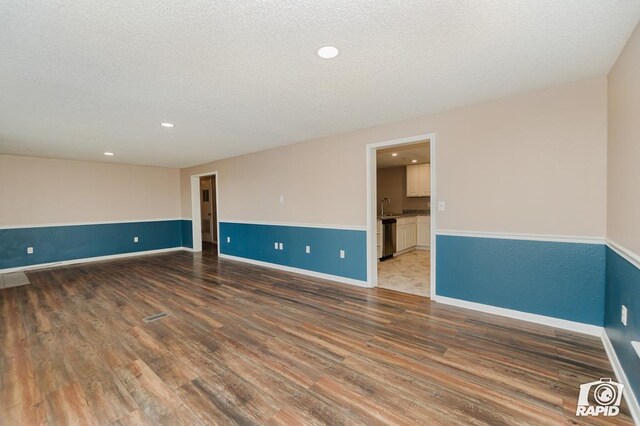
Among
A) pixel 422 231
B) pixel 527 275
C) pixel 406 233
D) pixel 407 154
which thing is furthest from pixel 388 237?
pixel 527 275

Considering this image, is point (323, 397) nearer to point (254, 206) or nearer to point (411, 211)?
point (254, 206)

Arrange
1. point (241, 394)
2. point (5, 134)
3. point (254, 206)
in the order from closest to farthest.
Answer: point (241, 394) < point (5, 134) < point (254, 206)

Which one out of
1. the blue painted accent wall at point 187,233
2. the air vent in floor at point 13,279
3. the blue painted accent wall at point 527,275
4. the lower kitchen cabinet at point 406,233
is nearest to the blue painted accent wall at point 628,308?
the blue painted accent wall at point 527,275

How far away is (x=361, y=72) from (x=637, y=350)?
256cm

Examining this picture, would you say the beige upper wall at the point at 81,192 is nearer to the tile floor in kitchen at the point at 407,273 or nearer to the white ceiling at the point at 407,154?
the white ceiling at the point at 407,154

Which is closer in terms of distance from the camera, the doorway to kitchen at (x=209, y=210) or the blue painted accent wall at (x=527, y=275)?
the blue painted accent wall at (x=527, y=275)

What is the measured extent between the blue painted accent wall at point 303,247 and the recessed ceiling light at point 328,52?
2599 mm

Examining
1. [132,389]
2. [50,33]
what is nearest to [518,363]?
[132,389]

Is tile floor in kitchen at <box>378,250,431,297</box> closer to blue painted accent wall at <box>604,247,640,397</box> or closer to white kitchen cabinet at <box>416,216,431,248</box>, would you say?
white kitchen cabinet at <box>416,216,431,248</box>

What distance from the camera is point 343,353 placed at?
230 centimetres

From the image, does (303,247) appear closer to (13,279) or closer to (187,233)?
(187,233)

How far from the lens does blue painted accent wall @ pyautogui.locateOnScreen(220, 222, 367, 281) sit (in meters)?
4.23

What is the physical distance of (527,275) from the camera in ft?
9.29

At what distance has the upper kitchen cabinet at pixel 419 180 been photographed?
24.6 feet
